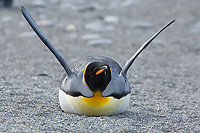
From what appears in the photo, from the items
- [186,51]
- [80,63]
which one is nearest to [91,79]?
[80,63]

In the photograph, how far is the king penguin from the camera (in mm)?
2217

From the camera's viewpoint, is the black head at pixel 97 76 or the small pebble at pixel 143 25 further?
the small pebble at pixel 143 25

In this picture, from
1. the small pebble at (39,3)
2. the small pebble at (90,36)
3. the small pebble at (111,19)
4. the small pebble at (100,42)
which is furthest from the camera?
the small pebble at (39,3)

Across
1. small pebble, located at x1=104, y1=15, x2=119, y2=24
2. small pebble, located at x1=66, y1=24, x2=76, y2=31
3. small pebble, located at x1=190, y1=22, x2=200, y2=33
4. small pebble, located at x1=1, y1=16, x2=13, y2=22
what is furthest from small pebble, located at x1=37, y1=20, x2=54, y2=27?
small pebble, located at x1=190, y1=22, x2=200, y2=33

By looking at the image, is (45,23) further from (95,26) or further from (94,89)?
(94,89)

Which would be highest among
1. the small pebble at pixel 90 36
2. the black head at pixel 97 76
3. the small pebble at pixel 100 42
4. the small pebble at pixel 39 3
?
the black head at pixel 97 76

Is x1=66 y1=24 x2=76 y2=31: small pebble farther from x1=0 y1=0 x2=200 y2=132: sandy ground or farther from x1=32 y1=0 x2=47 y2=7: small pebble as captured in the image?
x1=32 y1=0 x2=47 y2=7: small pebble

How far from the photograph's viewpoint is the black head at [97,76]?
2191 mm

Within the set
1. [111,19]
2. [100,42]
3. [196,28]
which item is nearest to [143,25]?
[111,19]

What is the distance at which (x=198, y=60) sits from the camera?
5.61 meters

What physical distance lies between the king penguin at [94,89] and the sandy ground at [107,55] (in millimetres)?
69

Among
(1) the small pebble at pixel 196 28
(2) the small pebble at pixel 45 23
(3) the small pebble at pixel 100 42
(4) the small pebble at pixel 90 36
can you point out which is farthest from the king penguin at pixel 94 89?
(1) the small pebble at pixel 196 28

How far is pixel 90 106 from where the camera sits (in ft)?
7.51

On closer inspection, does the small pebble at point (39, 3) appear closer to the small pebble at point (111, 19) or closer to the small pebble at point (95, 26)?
the small pebble at point (111, 19)
